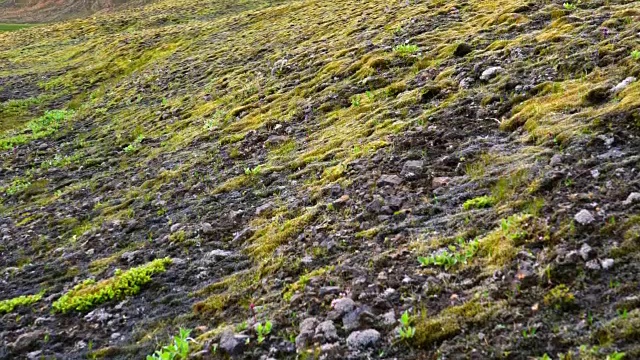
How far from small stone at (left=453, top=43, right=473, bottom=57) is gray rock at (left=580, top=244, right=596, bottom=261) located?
29.7 feet

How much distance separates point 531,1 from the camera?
54.3ft

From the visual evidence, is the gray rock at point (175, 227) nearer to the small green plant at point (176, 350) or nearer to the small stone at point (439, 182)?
the small green plant at point (176, 350)

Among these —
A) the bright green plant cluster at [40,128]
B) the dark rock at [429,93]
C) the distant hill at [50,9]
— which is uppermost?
the distant hill at [50,9]

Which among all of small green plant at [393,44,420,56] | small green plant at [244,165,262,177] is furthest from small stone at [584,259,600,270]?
small green plant at [393,44,420,56]

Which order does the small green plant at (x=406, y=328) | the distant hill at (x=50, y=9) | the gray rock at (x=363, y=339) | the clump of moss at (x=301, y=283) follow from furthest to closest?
the distant hill at (x=50, y=9) < the clump of moss at (x=301, y=283) < the gray rock at (x=363, y=339) < the small green plant at (x=406, y=328)

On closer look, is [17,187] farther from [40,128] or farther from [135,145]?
[40,128]

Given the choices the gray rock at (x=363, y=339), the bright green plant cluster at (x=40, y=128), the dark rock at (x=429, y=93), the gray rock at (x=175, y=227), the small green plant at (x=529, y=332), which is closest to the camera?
the small green plant at (x=529, y=332)

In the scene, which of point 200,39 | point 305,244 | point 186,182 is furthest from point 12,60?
point 305,244

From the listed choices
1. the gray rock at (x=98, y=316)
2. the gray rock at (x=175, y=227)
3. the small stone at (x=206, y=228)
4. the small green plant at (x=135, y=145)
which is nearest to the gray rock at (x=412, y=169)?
the small stone at (x=206, y=228)

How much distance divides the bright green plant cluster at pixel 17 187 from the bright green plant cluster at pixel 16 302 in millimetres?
8484

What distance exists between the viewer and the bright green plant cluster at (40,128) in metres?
22.6

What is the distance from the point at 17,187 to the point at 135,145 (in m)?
3.70

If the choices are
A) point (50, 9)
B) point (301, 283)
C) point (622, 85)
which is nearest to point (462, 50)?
point (622, 85)

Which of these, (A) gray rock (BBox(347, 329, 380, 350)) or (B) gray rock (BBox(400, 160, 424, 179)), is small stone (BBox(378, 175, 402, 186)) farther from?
(A) gray rock (BBox(347, 329, 380, 350))
